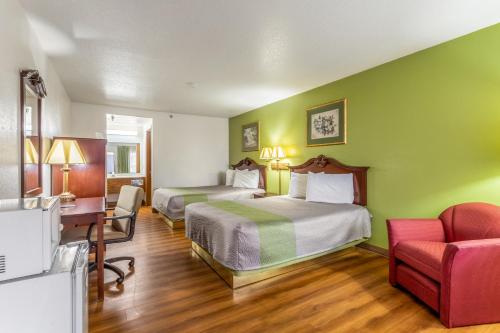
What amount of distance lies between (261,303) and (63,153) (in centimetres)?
247

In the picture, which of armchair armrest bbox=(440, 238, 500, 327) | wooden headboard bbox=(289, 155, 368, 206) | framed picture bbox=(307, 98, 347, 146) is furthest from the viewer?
framed picture bbox=(307, 98, 347, 146)

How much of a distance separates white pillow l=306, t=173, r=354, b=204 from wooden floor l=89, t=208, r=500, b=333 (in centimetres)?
87

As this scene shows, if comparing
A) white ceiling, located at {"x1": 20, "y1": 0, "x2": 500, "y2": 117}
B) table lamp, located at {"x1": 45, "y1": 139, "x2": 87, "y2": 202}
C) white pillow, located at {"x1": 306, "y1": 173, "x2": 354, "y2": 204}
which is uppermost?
white ceiling, located at {"x1": 20, "y1": 0, "x2": 500, "y2": 117}

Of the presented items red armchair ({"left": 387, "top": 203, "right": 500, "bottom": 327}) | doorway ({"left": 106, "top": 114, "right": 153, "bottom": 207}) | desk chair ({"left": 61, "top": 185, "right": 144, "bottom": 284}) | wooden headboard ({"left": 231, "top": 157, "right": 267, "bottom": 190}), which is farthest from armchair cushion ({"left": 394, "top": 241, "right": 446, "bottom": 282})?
doorway ({"left": 106, "top": 114, "right": 153, "bottom": 207})

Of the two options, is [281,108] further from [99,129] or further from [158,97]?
[99,129]

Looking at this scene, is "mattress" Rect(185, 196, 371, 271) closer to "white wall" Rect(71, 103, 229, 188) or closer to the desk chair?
the desk chair

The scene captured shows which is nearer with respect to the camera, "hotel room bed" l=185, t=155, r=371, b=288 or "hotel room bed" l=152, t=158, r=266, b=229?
"hotel room bed" l=185, t=155, r=371, b=288

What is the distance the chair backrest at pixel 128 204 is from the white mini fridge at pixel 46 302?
63.1 inches

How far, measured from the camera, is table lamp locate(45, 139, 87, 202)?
2535mm

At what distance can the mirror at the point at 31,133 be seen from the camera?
194 cm

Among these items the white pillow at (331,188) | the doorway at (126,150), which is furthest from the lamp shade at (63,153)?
the doorway at (126,150)

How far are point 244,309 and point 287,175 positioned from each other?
3.00 metres

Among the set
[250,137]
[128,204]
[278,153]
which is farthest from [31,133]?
[250,137]

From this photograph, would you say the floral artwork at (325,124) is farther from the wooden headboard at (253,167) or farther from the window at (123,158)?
the window at (123,158)
